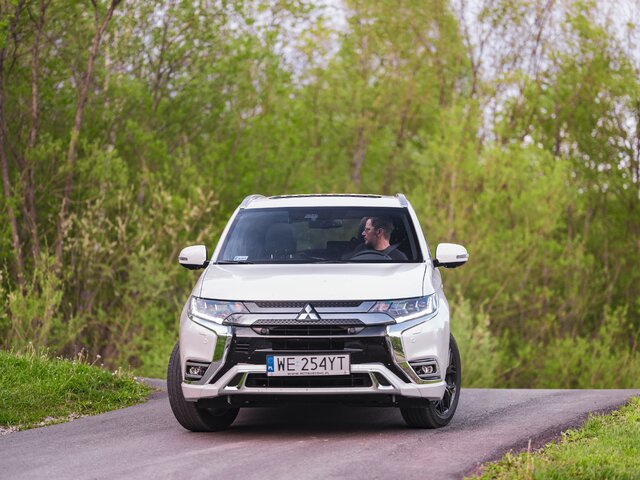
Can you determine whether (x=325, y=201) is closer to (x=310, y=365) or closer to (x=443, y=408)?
(x=443, y=408)

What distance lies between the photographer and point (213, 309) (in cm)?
831

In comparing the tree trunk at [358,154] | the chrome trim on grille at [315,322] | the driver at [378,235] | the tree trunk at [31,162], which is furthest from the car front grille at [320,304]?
the tree trunk at [358,154]

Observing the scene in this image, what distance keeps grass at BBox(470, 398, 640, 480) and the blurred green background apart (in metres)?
10.8

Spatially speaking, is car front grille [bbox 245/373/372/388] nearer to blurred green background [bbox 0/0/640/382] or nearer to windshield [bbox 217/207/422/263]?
windshield [bbox 217/207/422/263]

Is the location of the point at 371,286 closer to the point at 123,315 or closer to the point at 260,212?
the point at 260,212

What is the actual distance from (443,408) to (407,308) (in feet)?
4.18

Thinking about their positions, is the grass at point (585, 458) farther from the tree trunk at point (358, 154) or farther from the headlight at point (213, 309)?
the tree trunk at point (358, 154)

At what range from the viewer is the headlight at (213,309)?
8195 millimetres

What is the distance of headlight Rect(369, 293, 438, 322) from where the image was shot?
8.15m

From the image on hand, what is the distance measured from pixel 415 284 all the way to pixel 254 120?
24.1 meters

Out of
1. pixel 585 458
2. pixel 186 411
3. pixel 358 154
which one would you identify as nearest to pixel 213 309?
pixel 186 411

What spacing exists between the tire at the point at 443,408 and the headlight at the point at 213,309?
1575 millimetres

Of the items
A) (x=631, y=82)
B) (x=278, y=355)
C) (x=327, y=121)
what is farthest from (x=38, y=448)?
(x=327, y=121)

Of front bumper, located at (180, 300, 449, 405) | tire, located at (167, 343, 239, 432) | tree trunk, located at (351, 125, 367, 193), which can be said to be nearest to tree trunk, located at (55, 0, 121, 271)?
tire, located at (167, 343, 239, 432)
